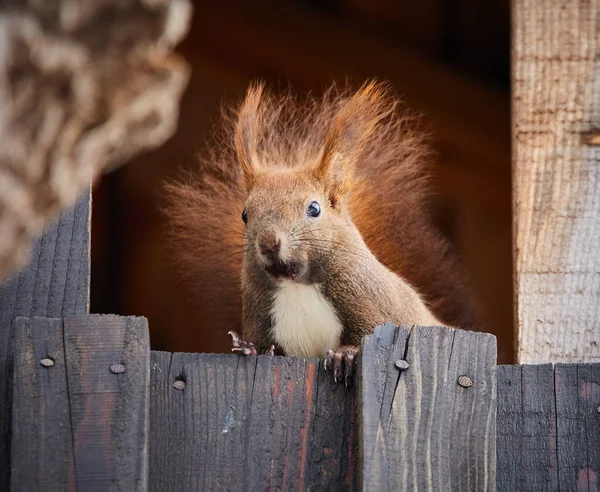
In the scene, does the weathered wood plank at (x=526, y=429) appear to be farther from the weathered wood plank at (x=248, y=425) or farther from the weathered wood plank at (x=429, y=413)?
the weathered wood plank at (x=248, y=425)

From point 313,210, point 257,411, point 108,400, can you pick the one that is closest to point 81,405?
point 108,400

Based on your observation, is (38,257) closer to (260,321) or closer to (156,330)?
(260,321)

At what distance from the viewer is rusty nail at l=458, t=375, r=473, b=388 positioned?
195 centimetres

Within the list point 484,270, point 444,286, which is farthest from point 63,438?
point 484,270

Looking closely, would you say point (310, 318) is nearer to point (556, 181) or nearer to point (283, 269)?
point (283, 269)

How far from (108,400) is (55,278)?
13.0 inches

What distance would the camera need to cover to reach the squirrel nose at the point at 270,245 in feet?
8.19

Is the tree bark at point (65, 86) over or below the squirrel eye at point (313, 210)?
below

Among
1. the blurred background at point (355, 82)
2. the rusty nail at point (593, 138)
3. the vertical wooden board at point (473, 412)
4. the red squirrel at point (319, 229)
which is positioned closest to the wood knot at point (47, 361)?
the red squirrel at point (319, 229)

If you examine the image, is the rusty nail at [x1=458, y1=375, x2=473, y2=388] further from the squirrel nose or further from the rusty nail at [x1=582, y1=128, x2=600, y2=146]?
the rusty nail at [x1=582, y1=128, x2=600, y2=146]

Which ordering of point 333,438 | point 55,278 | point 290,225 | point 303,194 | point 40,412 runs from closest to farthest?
point 40,412 → point 333,438 → point 55,278 → point 290,225 → point 303,194

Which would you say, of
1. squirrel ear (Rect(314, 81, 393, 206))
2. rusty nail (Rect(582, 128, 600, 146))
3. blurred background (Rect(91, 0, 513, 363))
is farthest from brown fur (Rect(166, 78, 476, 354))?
blurred background (Rect(91, 0, 513, 363))

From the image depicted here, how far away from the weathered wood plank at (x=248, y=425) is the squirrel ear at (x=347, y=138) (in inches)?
31.6

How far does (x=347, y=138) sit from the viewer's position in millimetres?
2773
